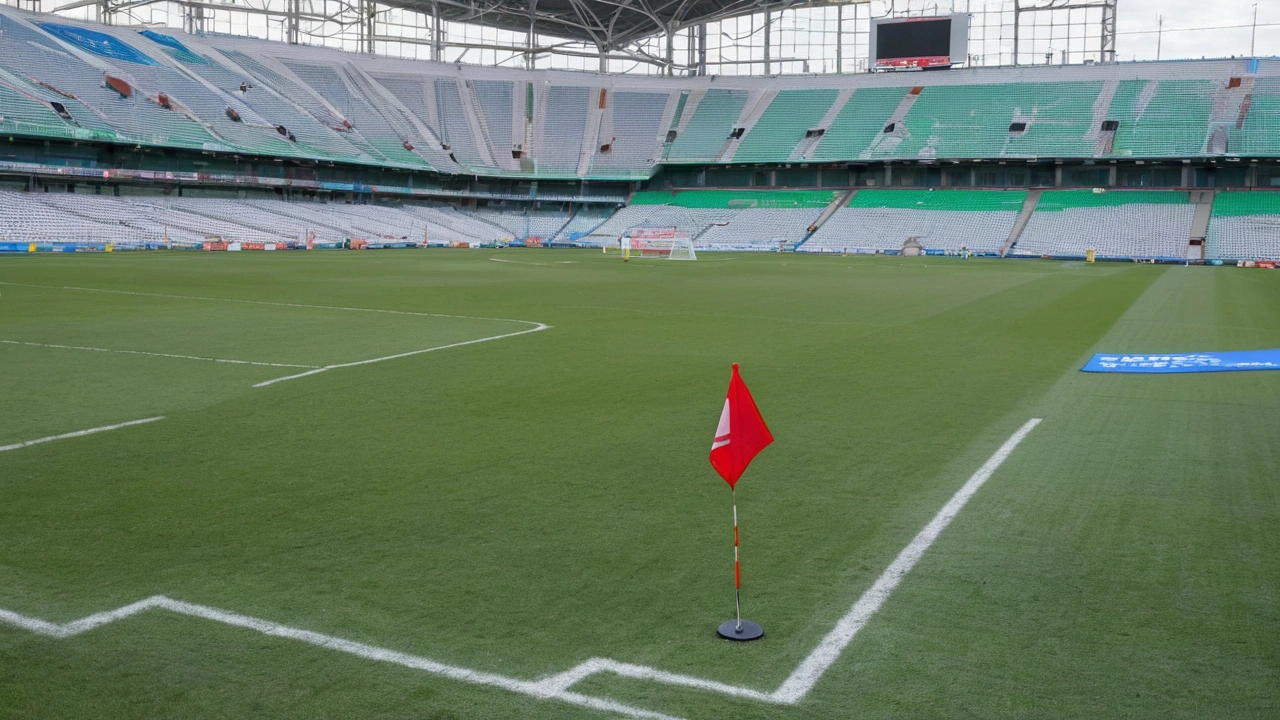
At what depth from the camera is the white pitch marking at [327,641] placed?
13.3ft

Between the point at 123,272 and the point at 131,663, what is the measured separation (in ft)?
108

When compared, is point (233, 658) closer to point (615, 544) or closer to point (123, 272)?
point (615, 544)

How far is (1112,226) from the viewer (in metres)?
66.9

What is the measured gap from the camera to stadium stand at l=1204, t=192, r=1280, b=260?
60.7 m

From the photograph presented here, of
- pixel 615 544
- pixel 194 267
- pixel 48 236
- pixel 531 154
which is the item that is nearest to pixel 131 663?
pixel 615 544

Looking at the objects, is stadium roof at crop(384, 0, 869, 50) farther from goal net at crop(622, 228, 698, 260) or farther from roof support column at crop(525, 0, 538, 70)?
goal net at crop(622, 228, 698, 260)

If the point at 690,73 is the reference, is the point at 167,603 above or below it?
below

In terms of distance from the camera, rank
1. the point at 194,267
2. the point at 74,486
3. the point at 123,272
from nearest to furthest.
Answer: the point at 74,486 < the point at 123,272 < the point at 194,267

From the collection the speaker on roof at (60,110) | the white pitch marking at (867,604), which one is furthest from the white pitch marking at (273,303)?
the speaker on roof at (60,110)

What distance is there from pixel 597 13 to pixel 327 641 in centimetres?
8887

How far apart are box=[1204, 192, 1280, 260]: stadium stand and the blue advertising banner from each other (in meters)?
53.2

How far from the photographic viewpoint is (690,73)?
305 feet

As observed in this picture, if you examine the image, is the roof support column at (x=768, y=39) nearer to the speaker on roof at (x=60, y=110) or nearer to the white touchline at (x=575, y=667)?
the speaker on roof at (x=60, y=110)

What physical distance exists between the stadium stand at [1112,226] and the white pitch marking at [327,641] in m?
67.1
